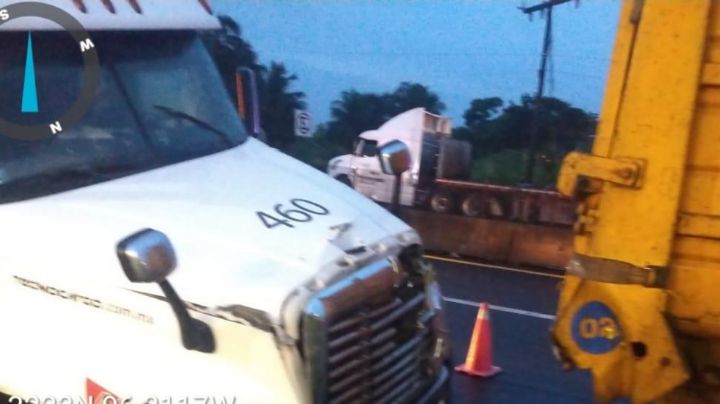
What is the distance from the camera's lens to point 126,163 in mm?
4117

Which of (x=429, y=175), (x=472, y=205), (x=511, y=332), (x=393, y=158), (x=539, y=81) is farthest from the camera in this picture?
(x=539, y=81)

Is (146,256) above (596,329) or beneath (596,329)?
above

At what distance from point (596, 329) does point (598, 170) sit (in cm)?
77

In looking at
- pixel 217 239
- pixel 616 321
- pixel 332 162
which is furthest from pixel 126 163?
pixel 332 162

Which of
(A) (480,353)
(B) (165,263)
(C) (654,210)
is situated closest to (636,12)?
(C) (654,210)

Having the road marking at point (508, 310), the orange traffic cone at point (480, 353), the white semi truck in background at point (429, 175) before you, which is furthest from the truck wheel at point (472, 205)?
the orange traffic cone at point (480, 353)

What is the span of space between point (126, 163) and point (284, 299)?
1.08m

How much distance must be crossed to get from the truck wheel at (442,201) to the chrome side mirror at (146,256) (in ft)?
62.5

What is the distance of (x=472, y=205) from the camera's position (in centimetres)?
2206

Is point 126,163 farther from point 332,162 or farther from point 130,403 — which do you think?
point 332,162

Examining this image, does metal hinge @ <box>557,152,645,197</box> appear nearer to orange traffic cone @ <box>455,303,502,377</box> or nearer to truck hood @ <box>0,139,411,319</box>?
truck hood @ <box>0,139,411,319</box>

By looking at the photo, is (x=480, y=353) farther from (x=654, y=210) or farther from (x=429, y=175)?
(x=429, y=175)

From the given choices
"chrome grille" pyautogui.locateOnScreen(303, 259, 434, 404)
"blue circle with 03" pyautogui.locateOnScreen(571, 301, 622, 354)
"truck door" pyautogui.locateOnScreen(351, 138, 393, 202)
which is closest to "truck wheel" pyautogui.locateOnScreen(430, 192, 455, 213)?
"truck door" pyautogui.locateOnScreen(351, 138, 393, 202)

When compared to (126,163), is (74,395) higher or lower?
lower
